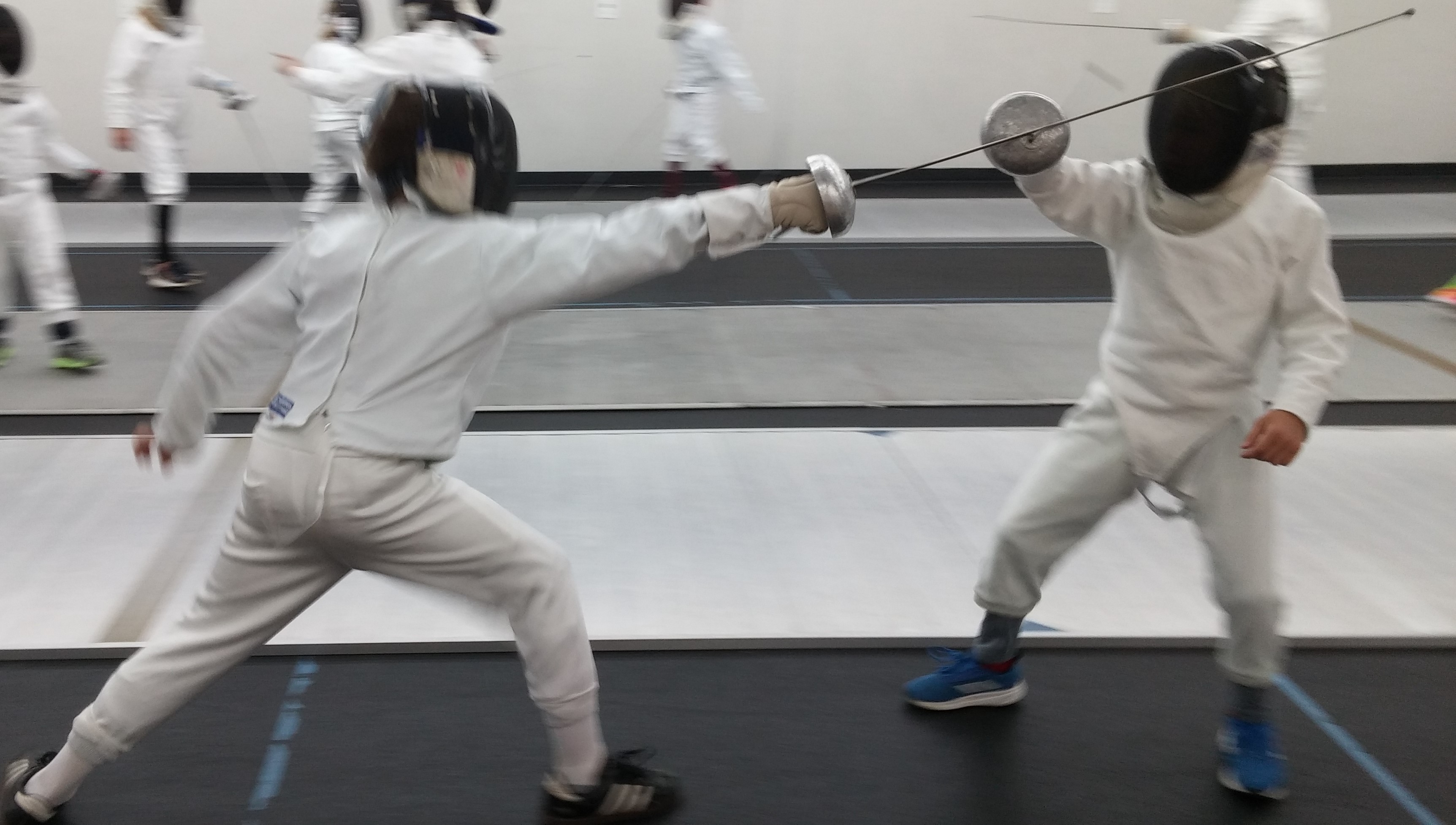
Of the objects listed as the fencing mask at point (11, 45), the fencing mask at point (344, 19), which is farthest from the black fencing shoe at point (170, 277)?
the fencing mask at point (11, 45)

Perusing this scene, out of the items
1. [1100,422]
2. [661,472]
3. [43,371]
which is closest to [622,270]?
[1100,422]

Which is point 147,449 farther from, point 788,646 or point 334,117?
point 334,117

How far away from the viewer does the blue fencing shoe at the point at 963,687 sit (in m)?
2.35

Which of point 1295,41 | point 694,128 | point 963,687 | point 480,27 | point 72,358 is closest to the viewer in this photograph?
point 963,687

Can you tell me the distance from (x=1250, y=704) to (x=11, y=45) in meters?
4.10

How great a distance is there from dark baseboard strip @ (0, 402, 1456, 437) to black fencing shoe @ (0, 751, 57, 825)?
1970mm

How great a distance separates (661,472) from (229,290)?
9.84 feet

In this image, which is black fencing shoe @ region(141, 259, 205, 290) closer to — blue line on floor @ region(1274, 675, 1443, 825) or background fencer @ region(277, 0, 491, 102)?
background fencer @ region(277, 0, 491, 102)

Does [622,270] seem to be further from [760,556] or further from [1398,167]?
[1398,167]

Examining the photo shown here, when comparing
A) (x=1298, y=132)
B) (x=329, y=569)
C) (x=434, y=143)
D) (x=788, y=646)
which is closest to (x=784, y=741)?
(x=788, y=646)

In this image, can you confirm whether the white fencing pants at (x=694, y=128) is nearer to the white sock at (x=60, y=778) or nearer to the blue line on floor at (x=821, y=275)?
the blue line on floor at (x=821, y=275)

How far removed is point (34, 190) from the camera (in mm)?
4113

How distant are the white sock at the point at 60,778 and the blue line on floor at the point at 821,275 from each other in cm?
415

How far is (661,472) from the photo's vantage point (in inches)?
137
